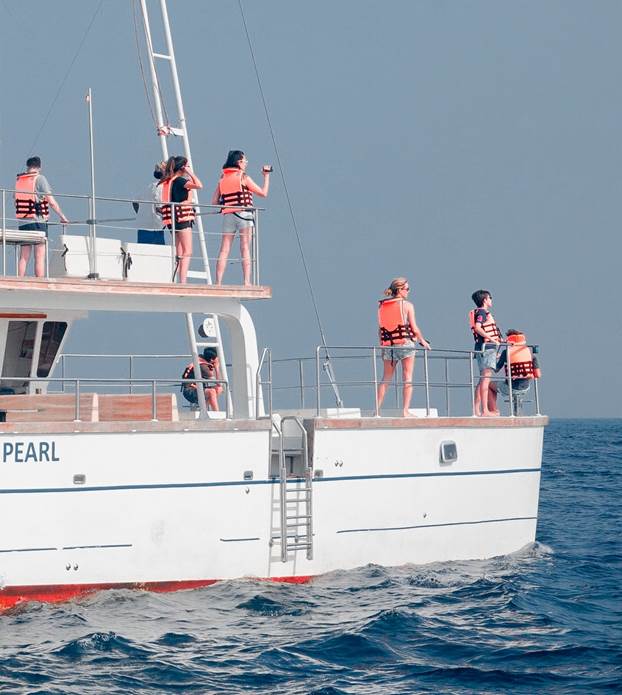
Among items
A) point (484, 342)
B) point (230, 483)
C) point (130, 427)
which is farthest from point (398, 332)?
point (130, 427)

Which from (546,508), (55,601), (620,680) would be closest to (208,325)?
(55,601)

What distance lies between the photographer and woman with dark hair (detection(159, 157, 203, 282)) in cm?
1729

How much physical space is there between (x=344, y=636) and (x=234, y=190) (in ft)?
21.8

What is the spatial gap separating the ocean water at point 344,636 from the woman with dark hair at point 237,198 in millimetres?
4636

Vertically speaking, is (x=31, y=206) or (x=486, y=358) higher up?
(x=31, y=206)

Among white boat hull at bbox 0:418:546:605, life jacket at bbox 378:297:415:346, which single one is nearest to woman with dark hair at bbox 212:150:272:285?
life jacket at bbox 378:297:415:346

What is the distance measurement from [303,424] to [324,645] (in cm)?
349

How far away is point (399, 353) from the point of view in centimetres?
1816

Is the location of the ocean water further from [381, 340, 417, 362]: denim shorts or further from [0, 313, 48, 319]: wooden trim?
[0, 313, 48, 319]: wooden trim

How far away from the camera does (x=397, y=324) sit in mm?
18266

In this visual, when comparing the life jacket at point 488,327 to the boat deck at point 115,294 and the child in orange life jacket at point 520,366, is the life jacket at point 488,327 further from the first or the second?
the boat deck at point 115,294

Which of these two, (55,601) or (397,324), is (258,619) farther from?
→ (397,324)

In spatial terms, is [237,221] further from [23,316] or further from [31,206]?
[23,316]

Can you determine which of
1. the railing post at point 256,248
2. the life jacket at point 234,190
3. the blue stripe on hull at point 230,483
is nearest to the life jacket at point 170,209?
the life jacket at point 234,190
